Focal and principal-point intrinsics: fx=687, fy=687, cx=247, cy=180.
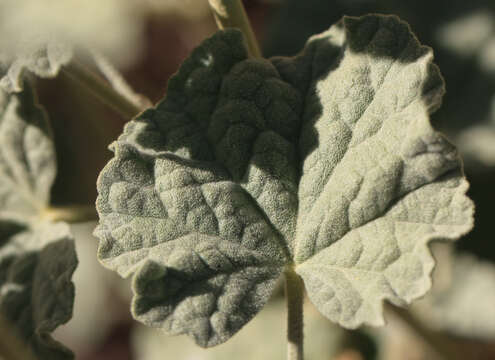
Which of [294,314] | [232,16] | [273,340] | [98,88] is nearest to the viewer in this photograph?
[294,314]

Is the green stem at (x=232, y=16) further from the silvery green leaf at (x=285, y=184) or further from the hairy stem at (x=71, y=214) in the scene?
the hairy stem at (x=71, y=214)

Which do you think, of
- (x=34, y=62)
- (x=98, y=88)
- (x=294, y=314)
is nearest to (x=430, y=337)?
(x=294, y=314)

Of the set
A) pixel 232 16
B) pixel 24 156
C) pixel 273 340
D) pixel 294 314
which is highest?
pixel 232 16

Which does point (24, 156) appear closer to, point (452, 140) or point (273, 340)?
point (273, 340)

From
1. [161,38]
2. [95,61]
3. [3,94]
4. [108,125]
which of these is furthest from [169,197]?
[161,38]

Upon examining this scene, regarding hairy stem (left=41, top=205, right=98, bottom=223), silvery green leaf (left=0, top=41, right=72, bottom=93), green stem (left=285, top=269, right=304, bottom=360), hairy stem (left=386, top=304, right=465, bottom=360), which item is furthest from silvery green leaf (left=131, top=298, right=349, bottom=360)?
silvery green leaf (left=0, top=41, right=72, bottom=93)

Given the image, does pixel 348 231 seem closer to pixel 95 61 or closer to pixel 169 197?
pixel 169 197
